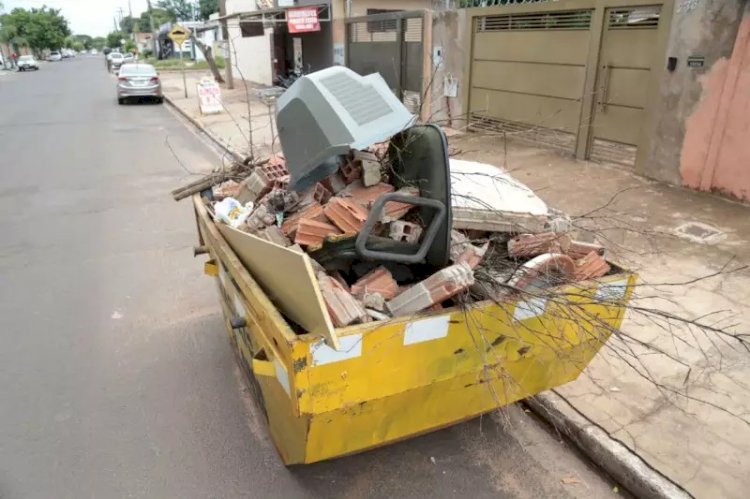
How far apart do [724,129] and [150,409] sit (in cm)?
693

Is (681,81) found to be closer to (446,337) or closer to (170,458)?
(446,337)

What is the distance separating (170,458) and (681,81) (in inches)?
288

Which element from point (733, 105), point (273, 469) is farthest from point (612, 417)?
point (733, 105)

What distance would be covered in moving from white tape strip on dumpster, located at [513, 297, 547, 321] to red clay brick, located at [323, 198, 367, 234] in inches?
32.9

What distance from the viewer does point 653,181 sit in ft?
25.3

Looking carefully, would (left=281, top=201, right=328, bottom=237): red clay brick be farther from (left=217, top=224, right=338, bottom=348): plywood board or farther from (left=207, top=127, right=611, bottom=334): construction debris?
(left=217, top=224, right=338, bottom=348): plywood board

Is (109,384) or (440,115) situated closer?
(109,384)

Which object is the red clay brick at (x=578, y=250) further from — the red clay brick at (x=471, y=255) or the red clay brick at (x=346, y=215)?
the red clay brick at (x=346, y=215)

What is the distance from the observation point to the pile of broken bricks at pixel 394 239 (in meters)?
2.35

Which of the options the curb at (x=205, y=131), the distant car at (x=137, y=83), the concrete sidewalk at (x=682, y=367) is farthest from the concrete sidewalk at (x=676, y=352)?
the distant car at (x=137, y=83)

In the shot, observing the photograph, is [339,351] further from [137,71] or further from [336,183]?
[137,71]

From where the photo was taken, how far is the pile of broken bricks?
2.35 metres

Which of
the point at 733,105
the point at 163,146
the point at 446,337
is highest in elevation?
the point at 733,105

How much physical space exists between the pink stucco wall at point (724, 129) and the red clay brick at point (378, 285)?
19.3 ft
